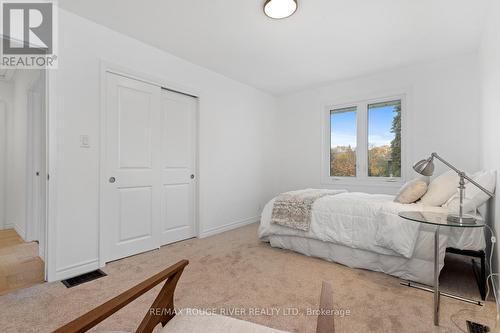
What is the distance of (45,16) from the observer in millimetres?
2273

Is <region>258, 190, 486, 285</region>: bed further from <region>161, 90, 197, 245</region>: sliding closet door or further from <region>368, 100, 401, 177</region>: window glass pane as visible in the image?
<region>368, 100, 401, 177</region>: window glass pane

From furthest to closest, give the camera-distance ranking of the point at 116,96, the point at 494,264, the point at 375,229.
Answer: the point at 116,96
the point at 375,229
the point at 494,264

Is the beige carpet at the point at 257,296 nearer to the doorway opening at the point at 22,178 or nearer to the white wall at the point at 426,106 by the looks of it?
the doorway opening at the point at 22,178

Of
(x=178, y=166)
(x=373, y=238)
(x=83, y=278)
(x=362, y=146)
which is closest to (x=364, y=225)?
(x=373, y=238)

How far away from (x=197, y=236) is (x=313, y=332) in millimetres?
2374

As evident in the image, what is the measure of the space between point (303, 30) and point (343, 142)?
89.6 inches

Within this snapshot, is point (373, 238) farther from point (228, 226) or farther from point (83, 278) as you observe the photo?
point (83, 278)

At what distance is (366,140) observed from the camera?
4152 mm

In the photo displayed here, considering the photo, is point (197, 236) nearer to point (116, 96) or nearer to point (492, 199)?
point (116, 96)

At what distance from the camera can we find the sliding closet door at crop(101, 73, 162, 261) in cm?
270

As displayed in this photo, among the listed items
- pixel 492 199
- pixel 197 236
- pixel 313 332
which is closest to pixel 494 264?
pixel 492 199

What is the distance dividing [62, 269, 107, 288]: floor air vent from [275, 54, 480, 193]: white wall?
3.50 metres

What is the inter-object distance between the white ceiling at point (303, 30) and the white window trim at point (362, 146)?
598 millimetres
